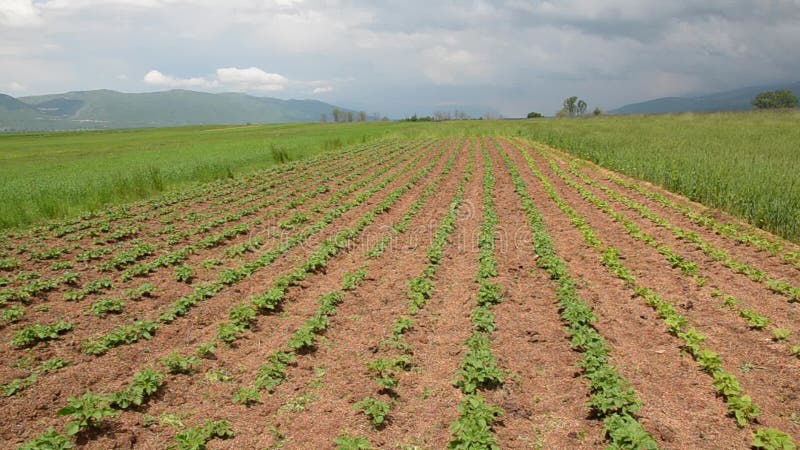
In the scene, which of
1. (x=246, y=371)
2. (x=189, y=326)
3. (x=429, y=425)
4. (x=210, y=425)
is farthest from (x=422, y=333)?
(x=189, y=326)

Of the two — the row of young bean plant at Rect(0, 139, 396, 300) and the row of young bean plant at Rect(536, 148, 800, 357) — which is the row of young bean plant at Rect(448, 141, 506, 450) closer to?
the row of young bean plant at Rect(536, 148, 800, 357)

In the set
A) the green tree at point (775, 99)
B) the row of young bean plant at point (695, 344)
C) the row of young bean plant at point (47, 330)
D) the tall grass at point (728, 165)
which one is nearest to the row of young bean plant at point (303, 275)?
the row of young bean plant at point (47, 330)

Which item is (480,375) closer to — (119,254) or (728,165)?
(119,254)

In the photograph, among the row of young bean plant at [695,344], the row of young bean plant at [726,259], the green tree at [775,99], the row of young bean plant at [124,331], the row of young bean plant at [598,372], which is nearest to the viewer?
the row of young bean plant at [598,372]

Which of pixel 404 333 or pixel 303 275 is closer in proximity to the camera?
pixel 404 333

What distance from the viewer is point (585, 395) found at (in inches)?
202

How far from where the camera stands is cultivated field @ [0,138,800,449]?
4.67 metres

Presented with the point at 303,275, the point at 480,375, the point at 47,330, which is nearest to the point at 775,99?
the point at 303,275

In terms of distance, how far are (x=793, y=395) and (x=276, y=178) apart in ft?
62.1

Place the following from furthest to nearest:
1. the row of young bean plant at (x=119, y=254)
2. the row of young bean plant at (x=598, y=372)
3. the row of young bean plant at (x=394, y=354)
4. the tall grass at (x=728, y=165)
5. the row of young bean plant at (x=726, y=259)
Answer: the tall grass at (x=728, y=165) → the row of young bean plant at (x=119, y=254) → the row of young bean plant at (x=726, y=259) → the row of young bean plant at (x=394, y=354) → the row of young bean plant at (x=598, y=372)

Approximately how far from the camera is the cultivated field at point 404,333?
4.67 meters

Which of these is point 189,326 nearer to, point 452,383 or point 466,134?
point 452,383

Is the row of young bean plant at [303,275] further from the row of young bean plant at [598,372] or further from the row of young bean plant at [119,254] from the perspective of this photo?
the row of young bean plant at [598,372]

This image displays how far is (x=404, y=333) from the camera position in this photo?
662cm
